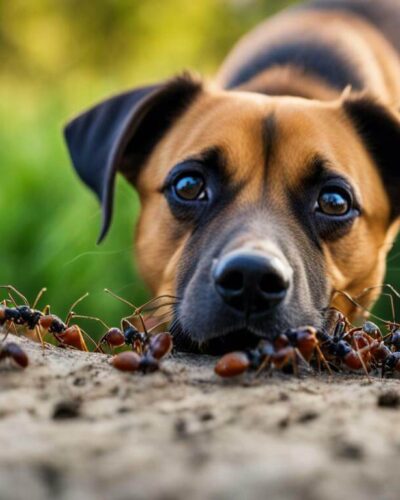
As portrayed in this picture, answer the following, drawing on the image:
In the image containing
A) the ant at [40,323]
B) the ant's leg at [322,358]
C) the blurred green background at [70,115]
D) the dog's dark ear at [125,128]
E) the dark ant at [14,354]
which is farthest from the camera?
the blurred green background at [70,115]

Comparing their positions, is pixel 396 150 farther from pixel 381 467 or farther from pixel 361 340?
pixel 381 467

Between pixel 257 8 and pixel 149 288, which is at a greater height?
pixel 257 8

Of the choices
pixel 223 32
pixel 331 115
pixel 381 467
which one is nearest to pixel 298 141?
pixel 331 115

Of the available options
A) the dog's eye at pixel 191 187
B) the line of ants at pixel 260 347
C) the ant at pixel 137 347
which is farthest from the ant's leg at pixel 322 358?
the dog's eye at pixel 191 187

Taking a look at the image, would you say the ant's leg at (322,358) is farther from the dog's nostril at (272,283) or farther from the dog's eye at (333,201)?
the dog's eye at (333,201)

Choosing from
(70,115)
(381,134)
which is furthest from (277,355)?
(70,115)

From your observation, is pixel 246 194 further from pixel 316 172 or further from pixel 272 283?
pixel 272 283

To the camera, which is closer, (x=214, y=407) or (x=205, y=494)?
(x=205, y=494)
